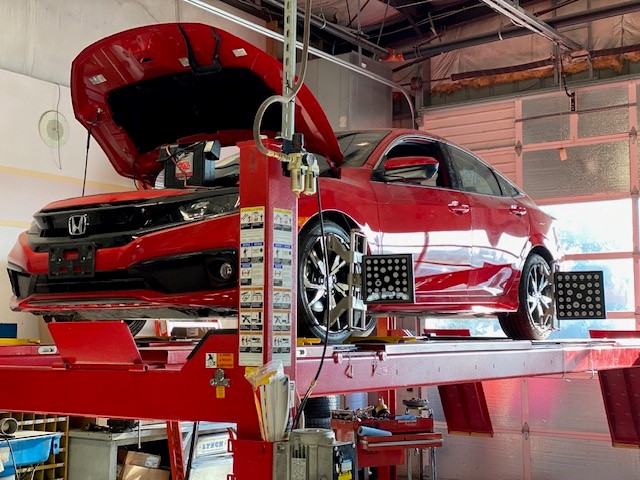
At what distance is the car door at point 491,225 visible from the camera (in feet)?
15.5

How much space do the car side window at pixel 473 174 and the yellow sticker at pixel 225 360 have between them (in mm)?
2986

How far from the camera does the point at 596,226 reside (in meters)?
9.57

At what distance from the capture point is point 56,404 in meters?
2.39

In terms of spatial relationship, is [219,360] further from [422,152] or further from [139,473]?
[139,473]

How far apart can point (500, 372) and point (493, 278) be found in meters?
1.60

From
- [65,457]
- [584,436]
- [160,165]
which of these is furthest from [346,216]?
[584,436]

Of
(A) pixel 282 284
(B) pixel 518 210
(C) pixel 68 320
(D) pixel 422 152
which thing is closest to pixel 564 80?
(B) pixel 518 210

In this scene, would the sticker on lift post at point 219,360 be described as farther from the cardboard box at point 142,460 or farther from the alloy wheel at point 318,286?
the cardboard box at point 142,460

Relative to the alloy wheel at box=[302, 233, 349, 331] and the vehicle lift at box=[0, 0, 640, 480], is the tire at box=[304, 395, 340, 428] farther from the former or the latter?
the vehicle lift at box=[0, 0, 640, 480]

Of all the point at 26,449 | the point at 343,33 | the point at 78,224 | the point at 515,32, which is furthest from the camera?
the point at 343,33

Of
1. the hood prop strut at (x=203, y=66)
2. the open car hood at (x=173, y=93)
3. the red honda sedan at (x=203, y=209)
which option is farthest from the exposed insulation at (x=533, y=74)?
the hood prop strut at (x=203, y=66)

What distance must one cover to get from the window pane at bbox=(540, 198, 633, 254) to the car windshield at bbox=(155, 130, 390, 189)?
554cm

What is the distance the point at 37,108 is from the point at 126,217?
16.2ft

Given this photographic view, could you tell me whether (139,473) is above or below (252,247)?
below
